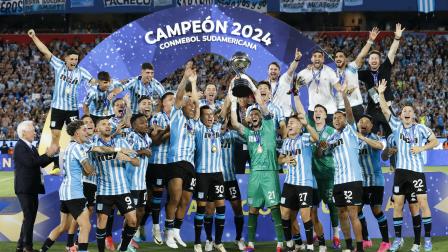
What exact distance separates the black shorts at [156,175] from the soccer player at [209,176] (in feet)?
1.73

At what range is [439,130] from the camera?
28.8 m

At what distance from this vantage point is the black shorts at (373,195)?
39.0 feet

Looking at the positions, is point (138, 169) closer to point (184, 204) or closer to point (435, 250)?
point (184, 204)

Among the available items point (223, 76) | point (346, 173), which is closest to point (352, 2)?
point (223, 76)

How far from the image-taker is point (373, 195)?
39.1ft

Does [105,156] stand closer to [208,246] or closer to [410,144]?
[208,246]

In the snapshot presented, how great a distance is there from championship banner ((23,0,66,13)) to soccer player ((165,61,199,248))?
73.2 ft

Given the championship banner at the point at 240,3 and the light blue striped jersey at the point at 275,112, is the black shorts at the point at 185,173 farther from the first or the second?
the championship banner at the point at 240,3

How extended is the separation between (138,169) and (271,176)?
1.76 m

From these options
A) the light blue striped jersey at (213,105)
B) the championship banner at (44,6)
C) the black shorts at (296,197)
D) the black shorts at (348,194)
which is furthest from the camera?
the championship banner at (44,6)

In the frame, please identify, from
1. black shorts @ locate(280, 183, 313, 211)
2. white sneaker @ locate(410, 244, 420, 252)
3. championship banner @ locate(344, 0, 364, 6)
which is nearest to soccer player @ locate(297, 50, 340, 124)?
black shorts @ locate(280, 183, 313, 211)

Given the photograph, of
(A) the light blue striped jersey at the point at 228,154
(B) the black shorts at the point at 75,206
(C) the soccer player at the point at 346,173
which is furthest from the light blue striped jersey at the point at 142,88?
(C) the soccer player at the point at 346,173

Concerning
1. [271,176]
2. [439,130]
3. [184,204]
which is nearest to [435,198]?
[271,176]

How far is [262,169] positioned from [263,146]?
306 mm
